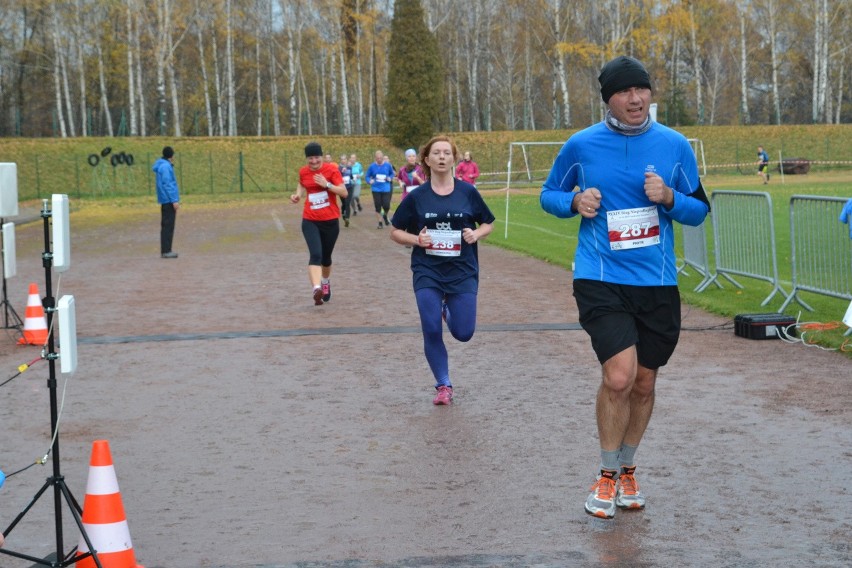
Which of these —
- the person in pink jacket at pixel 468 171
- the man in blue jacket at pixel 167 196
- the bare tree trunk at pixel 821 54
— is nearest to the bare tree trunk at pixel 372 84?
the bare tree trunk at pixel 821 54

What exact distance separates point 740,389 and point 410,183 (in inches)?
621

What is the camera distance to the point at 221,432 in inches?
307

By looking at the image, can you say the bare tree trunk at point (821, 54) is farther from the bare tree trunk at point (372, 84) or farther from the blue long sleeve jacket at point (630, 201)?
the blue long sleeve jacket at point (630, 201)

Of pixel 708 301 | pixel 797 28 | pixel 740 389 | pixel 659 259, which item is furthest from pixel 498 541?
pixel 797 28

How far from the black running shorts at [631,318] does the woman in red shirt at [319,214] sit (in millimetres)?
8796

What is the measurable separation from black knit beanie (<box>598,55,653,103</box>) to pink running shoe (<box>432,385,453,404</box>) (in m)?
3.39

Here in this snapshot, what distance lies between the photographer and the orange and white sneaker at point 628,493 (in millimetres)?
5777

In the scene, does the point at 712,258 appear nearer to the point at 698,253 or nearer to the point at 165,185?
the point at 698,253

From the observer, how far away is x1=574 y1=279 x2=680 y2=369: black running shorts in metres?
5.61

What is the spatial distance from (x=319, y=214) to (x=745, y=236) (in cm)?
489

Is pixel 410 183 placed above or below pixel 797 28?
below

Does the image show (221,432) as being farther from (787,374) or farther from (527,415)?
(787,374)

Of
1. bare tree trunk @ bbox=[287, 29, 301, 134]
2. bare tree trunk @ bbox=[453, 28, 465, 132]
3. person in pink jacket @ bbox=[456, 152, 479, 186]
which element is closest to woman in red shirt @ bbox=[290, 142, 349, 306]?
person in pink jacket @ bbox=[456, 152, 479, 186]

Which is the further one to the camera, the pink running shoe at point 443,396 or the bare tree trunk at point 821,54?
the bare tree trunk at point 821,54
